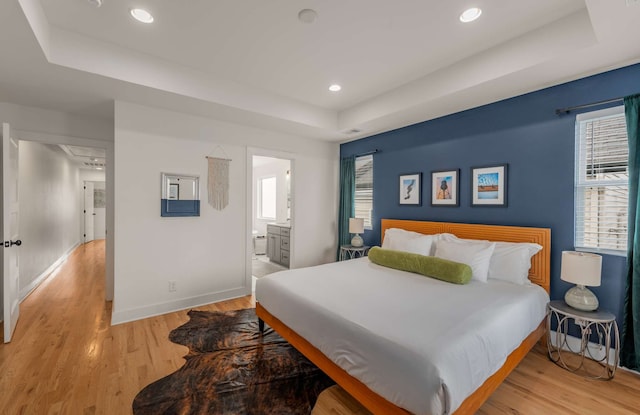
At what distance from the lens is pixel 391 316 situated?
183 cm

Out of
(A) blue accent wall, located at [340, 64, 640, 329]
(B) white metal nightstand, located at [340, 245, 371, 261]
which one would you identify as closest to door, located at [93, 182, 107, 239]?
(B) white metal nightstand, located at [340, 245, 371, 261]

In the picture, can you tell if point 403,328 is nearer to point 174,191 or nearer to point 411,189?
point 411,189

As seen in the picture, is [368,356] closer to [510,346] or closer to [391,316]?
[391,316]

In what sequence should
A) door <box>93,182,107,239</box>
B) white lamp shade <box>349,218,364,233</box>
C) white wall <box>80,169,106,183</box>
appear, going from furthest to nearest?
door <box>93,182,107,239</box> < white wall <box>80,169,106,183</box> < white lamp shade <box>349,218,364,233</box>

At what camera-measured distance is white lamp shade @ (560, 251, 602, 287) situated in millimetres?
2227

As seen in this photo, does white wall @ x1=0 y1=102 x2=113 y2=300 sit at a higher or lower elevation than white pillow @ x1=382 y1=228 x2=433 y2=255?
higher

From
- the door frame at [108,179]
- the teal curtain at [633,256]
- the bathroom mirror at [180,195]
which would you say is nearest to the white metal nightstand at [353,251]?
the bathroom mirror at [180,195]

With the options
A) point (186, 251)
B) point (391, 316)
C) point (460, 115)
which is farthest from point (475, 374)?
point (186, 251)

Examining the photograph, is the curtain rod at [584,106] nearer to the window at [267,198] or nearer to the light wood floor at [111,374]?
the light wood floor at [111,374]

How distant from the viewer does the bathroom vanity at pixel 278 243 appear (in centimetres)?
552

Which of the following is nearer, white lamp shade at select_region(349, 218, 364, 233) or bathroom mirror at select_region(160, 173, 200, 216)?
bathroom mirror at select_region(160, 173, 200, 216)

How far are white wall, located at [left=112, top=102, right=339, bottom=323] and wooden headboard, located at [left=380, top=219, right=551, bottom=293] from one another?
243 cm

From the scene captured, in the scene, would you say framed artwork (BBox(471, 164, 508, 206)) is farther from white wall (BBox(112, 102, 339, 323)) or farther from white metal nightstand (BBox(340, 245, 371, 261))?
white wall (BBox(112, 102, 339, 323))

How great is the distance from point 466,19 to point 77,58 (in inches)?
129
